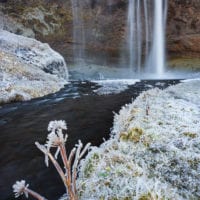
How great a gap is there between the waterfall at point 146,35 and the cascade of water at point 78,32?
405cm

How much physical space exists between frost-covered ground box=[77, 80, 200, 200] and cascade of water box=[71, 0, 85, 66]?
2259cm

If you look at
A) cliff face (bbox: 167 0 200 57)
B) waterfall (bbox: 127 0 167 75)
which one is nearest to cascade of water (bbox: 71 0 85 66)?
waterfall (bbox: 127 0 167 75)

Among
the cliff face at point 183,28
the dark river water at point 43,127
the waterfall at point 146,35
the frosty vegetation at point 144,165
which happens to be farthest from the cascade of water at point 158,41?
the frosty vegetation at point 144,165

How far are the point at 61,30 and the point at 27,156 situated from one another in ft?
77.0

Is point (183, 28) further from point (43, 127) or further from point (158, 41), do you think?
point (43, 127)

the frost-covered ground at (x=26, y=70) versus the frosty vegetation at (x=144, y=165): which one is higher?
the frost-covered ground at (x=26, y=70)

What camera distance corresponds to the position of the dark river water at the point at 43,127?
17.5ft

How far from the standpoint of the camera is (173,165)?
15.6 ft

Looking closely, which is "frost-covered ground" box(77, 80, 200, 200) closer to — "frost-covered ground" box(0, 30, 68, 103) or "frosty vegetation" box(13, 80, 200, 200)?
"frosty vegetation" box(13, 80, 200, 200)

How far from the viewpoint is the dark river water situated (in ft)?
17.5

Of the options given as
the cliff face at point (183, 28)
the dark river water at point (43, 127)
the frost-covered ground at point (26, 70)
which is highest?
the cliff face at point (183, 28)

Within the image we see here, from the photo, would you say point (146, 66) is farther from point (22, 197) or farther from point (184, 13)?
point (22, 197)

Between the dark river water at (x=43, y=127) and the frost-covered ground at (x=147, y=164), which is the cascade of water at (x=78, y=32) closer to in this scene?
the dark river water at (x=43, y=127)

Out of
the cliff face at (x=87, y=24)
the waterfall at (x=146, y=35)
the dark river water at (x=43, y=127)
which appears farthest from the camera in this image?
the cliff face at (x=87, y=24)
